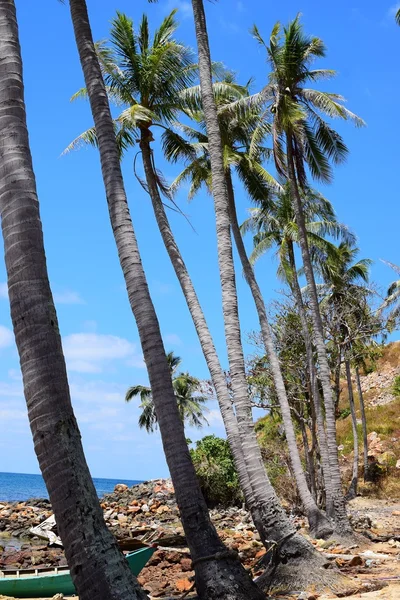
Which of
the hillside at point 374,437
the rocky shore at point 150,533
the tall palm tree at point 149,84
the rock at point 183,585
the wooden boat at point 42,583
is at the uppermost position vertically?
the tall palm tree at point 149,84

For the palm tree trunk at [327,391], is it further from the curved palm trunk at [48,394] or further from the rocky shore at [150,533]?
the curved palm trunk at [48,394]

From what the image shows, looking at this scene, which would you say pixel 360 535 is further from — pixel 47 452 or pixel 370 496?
pixel 370 496

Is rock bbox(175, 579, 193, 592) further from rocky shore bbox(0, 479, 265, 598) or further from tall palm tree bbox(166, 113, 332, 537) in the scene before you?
tall palm tree bbox(166, 113, 332, 537)

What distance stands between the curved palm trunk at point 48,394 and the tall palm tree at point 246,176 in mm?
13013

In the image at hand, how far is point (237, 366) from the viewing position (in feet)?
39.4

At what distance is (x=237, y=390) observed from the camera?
11.9m

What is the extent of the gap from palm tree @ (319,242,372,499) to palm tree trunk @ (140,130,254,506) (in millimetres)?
11846

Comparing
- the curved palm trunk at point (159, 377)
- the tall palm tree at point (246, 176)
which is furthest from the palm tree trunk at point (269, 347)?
the curved palm trunk at point (159, 377)

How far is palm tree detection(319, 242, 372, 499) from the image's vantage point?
27672 mm

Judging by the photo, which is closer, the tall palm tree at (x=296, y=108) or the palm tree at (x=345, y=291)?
the tall palm tree at (x=296, y=108)

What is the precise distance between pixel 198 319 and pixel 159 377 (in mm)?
6734

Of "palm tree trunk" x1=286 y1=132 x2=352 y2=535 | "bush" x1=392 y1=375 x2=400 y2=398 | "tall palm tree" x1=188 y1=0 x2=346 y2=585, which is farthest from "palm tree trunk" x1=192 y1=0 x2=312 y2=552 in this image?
"bush" x1=392 y1=375 x2=400 y2=398

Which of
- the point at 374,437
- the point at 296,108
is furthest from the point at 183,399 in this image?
the point at 296,108

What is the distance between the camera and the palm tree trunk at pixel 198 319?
1368cm
